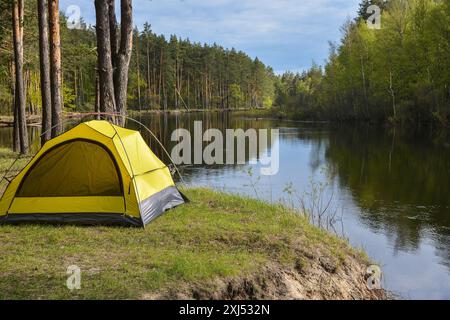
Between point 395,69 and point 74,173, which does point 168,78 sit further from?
point 74,173

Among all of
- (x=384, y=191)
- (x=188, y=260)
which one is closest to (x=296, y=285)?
(x=188, y=260)

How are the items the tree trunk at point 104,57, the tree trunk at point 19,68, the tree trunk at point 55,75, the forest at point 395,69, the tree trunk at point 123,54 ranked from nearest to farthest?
the tree trunk at point 104,57 < the tree trunk at point 123,54 < the tree trunk at point 55,75 < the tree trunk at point 19,68 < the forest at point 395,69

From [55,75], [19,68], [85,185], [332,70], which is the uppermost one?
[332,70]

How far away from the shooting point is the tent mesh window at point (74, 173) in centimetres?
857

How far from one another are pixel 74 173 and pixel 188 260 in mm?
3584

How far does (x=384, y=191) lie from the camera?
625 inches

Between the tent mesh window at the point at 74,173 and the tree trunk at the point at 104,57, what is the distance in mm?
3189

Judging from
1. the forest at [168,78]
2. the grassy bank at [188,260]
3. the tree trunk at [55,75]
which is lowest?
the grassy bank at [188,260]

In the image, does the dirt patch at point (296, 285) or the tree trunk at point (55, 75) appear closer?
the dirt patch at point (296, 285)

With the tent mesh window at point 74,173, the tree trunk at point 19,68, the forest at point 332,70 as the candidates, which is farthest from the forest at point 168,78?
the tent mesh window at point 74,173

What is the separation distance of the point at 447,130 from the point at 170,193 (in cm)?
3483

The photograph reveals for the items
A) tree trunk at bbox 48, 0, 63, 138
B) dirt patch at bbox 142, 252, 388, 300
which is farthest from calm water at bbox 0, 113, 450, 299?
tree trunk at bbox 48, 0, 63, 138

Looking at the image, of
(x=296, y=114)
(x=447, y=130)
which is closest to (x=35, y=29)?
(x=447, y=130)

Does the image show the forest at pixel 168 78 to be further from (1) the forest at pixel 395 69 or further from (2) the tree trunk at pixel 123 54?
(2) the tree trunk at pixel 123 54
